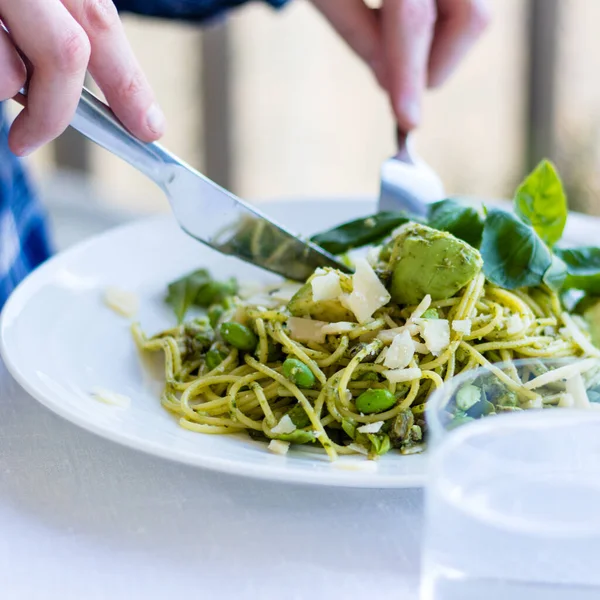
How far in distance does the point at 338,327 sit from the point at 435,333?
0.18m

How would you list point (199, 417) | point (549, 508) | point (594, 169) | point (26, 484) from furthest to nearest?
point (594, 169) → point (199, 417) → point (26, 484) → point (549, 508)

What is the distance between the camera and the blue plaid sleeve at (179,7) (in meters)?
2.74

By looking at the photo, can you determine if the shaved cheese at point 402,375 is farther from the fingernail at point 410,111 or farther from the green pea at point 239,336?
the fingernail at point 410,111

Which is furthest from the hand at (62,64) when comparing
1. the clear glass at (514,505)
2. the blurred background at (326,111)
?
the blurred background at (326,111)

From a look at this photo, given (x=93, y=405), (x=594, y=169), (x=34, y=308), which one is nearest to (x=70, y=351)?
(x=34, y=308)

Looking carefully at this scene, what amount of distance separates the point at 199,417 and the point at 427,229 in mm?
543

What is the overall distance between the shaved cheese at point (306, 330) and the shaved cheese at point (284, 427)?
0.22 meters

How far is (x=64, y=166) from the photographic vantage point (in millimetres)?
5141

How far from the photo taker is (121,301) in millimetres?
1938

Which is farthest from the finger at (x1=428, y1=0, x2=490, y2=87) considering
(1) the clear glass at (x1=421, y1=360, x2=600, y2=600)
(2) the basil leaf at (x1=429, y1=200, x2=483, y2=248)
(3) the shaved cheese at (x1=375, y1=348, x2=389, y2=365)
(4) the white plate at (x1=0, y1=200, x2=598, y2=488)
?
(1) the clear glass at (x1=421, y1=360, x2=600, y2=600)

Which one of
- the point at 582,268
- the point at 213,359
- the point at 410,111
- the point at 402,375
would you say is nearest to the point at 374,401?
the point at 402,375

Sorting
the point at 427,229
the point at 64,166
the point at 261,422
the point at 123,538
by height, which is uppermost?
the point at 427,229

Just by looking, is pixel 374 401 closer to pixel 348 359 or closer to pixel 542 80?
pixel 348 359

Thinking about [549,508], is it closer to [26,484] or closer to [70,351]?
[26,484]
